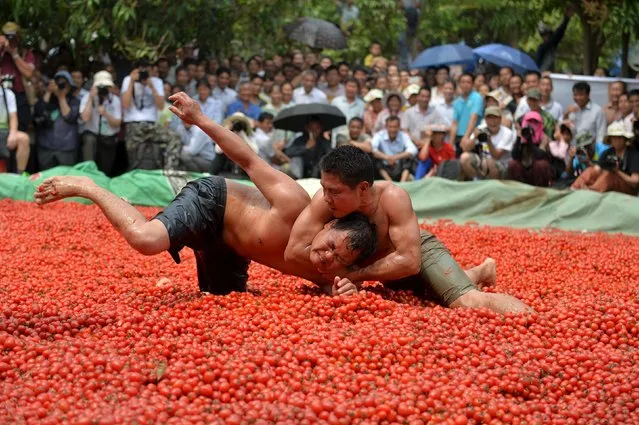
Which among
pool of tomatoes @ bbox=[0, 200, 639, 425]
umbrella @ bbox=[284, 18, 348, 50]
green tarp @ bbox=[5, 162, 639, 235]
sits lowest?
green tarp @ bbox=[5, 162, 639, 235]

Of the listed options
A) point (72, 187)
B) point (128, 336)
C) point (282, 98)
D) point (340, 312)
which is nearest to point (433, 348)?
point (340, 312)

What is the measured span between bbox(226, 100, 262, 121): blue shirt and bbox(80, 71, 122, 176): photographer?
5.00 feet

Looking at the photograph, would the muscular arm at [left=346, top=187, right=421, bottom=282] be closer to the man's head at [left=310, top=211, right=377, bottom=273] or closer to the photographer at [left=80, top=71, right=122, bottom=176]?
the man's head at [left=310, top=211, right=377, bottom=273]

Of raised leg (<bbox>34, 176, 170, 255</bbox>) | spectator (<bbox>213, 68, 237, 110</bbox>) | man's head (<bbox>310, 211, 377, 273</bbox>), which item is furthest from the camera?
spectator (<bbox>213, 68, 237, 110</bbox>)

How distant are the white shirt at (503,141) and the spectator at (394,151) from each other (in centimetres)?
97

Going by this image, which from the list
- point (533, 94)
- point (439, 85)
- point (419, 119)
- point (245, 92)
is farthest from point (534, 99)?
point (245, 92)

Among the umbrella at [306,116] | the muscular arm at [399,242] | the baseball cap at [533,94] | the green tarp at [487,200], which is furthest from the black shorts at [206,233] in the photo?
the baseball cap at [533,94]

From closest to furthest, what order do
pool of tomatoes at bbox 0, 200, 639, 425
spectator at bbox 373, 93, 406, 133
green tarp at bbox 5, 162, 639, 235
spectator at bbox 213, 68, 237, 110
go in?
1. pool of tomatoes at bbox 0, 200, 639, 425
2. green tarp at bbox 5, 162, 639, 235
3. spectator at bbox 373, 93, 406, 133
4. spectator at bbox 213, 68, 237, 110

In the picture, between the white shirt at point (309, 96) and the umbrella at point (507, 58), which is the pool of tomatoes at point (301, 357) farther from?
the umbrella at point (507, 58)

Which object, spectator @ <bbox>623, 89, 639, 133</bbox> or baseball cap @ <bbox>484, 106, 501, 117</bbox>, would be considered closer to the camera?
spectator @ <bbox>623, 89, 639, 133</bbox>

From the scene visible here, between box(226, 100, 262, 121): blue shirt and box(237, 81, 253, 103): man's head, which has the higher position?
box(237, 81, 253, 103): man's head

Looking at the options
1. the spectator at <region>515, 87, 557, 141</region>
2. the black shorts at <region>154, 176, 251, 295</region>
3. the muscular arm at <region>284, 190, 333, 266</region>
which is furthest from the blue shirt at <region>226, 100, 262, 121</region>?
the muscular arm at <region>284, 190, 333, 266</region>

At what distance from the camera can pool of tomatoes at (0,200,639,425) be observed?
4.00 m

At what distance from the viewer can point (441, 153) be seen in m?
12.9
